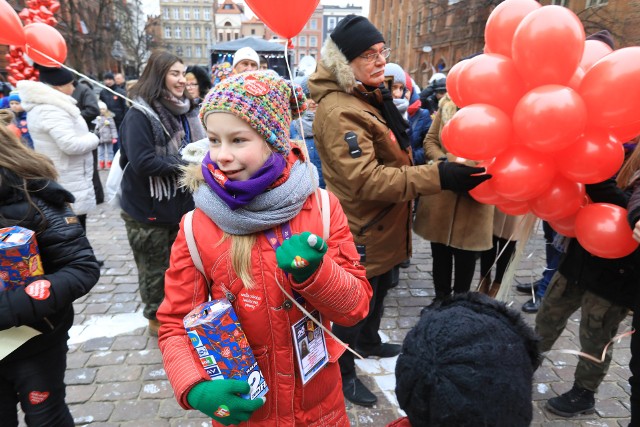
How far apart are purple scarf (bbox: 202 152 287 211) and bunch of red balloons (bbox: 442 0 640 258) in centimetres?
101

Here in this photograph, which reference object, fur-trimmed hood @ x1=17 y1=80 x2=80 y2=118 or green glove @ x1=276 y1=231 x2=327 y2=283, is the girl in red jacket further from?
fur-trimmed hood @ x1=17 y1=80 x2=80 y2=118

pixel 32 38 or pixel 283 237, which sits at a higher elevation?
pixel 32 38

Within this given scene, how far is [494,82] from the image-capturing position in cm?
188

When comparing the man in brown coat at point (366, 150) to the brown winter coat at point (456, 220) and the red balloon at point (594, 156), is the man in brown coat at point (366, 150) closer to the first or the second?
the red balloon at point (594, 156)

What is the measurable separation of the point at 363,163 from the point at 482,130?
2.06 feet

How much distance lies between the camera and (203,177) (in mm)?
1472

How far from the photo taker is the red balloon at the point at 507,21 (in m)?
1.92

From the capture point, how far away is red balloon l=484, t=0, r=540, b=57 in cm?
192

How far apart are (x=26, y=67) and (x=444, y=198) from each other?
17.9ft

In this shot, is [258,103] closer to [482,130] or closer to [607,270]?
[482,130]

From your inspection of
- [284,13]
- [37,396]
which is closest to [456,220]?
[284,13]

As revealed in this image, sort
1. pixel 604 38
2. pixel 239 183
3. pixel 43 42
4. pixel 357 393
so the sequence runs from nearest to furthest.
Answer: pixel 239 183 < pixel 604 38 < pixel 357 393 < pixel 43 42

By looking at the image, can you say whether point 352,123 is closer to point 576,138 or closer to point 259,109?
point 259,109

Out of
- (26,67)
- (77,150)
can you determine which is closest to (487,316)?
(77,150)
